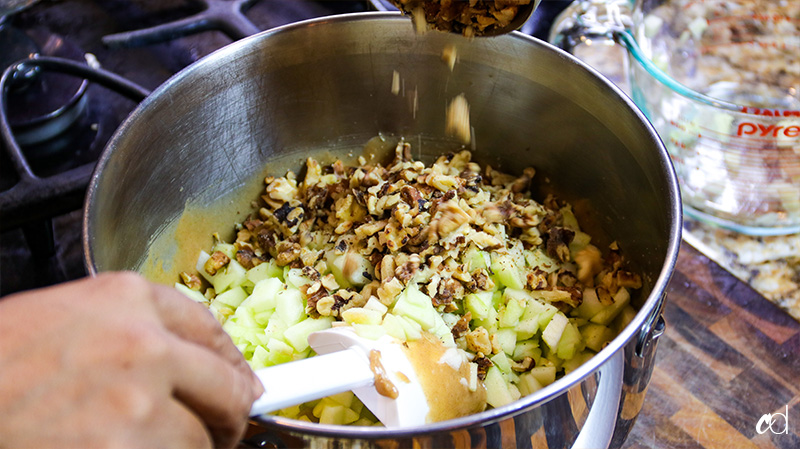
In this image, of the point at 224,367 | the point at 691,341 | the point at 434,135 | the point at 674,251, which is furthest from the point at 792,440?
the point at 224,367

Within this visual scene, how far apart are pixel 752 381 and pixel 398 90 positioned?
0.79 metres

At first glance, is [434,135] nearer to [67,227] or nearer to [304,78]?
[304,78]

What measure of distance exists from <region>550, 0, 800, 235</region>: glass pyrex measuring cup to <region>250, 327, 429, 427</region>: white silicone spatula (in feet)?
2.32

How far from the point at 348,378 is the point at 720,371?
685mm

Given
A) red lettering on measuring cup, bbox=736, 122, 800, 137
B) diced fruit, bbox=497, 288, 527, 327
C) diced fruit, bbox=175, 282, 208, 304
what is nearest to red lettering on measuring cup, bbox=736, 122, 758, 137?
red lettering on measuring cup, bbox=736, 122, 800, 137

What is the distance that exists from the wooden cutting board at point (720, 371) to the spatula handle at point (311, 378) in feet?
1.63

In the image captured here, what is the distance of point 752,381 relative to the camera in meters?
1.04

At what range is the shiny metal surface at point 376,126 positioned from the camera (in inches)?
34.8

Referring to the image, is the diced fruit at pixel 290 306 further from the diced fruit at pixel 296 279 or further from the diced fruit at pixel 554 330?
the diced fruit at pixel 554 330

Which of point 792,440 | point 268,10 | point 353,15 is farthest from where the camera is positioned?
point 268,10

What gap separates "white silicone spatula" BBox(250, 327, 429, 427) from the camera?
0.64m

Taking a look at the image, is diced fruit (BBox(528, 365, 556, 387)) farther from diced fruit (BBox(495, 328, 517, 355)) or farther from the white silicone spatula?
the white silicone spatula

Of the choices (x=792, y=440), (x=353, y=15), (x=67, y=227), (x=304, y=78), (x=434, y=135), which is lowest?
(x=792, y=440)

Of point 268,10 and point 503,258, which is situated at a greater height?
point 268,10
